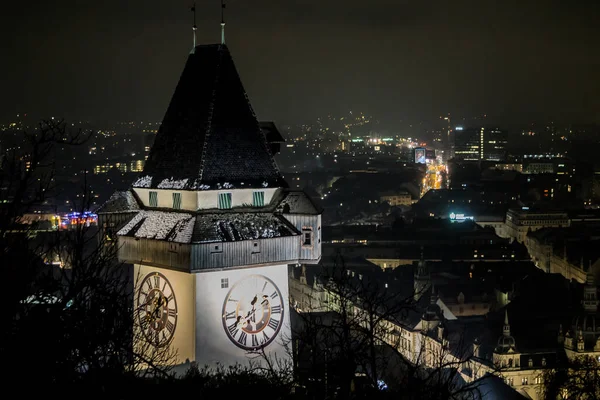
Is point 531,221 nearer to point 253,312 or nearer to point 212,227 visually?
point 253,312

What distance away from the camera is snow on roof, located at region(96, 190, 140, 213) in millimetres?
23766

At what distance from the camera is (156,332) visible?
72.7 ft

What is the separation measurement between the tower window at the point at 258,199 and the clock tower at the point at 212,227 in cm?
3

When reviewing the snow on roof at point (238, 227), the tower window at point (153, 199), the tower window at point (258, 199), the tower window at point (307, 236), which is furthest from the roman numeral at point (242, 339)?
the tower window at point (153, 199)

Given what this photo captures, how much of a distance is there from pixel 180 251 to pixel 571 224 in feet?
345

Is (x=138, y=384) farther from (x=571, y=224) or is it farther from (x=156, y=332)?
(x=571, y=224)

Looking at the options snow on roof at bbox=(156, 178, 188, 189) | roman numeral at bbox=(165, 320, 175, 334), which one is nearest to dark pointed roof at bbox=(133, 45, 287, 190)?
snow on roof at bbox=(156, 178, 188, 189)

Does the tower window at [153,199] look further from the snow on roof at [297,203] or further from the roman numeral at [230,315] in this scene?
the roman numeral at [230,315]

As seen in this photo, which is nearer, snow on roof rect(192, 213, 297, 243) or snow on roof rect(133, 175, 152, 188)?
snow on roof rect(192, 213, 297, 243)

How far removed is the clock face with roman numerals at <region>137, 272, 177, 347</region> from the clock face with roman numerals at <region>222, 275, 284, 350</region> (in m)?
1.15

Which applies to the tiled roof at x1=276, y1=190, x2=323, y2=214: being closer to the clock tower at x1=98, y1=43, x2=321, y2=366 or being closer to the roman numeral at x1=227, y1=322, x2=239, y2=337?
the clock tower at x1=98, y1=43, x2=321, y2=366

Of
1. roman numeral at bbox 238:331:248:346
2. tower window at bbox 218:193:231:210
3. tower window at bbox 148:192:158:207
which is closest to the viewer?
roman numeral at bbox 238:331:248:346

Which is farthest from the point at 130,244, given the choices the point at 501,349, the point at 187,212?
the point at 501,349

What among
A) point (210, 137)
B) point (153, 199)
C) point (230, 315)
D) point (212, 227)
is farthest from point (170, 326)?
point (210, 137)
